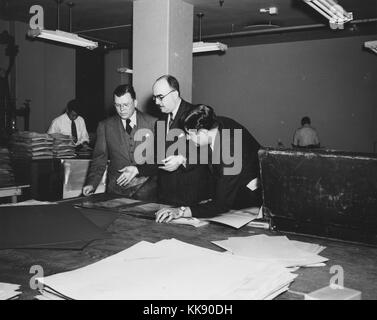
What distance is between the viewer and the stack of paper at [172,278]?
912mm

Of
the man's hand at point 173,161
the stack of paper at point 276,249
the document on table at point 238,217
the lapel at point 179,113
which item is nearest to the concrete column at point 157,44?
the lapel at point 179,113

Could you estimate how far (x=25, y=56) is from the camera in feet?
28.1

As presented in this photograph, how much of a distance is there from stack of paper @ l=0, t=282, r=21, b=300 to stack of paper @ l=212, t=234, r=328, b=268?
613 mm

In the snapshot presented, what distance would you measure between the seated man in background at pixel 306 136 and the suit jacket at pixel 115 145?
22.4ft

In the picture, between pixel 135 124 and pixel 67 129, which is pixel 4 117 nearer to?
pixel 67 129

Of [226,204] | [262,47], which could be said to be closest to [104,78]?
[262,47]

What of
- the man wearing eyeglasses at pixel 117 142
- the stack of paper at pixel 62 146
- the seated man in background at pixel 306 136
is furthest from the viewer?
the seated man in background at pixel 306 136

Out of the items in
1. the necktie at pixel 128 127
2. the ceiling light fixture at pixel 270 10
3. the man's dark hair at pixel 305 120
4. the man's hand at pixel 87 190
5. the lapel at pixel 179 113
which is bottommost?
the man's hand at pixel 87 190

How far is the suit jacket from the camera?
10.8 ft

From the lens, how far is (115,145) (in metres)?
3.30

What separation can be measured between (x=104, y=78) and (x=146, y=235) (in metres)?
10.8

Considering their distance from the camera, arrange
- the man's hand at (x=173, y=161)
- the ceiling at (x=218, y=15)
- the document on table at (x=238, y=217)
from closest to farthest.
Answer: the document on table at (x=238, y=217) → the man's hand at (x=173, y=161) → the ceiling at (x=218, y=15)

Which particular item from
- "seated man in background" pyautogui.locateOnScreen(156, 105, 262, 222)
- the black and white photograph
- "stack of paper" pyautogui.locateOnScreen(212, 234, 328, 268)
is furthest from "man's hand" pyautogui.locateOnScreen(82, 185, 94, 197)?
"stack of paper" pyautogui.locateOnScreen(212, 234, 328, 268)

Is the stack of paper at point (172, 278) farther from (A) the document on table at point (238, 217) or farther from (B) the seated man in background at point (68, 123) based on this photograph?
(B) the seated man in background at point (68, 123)
